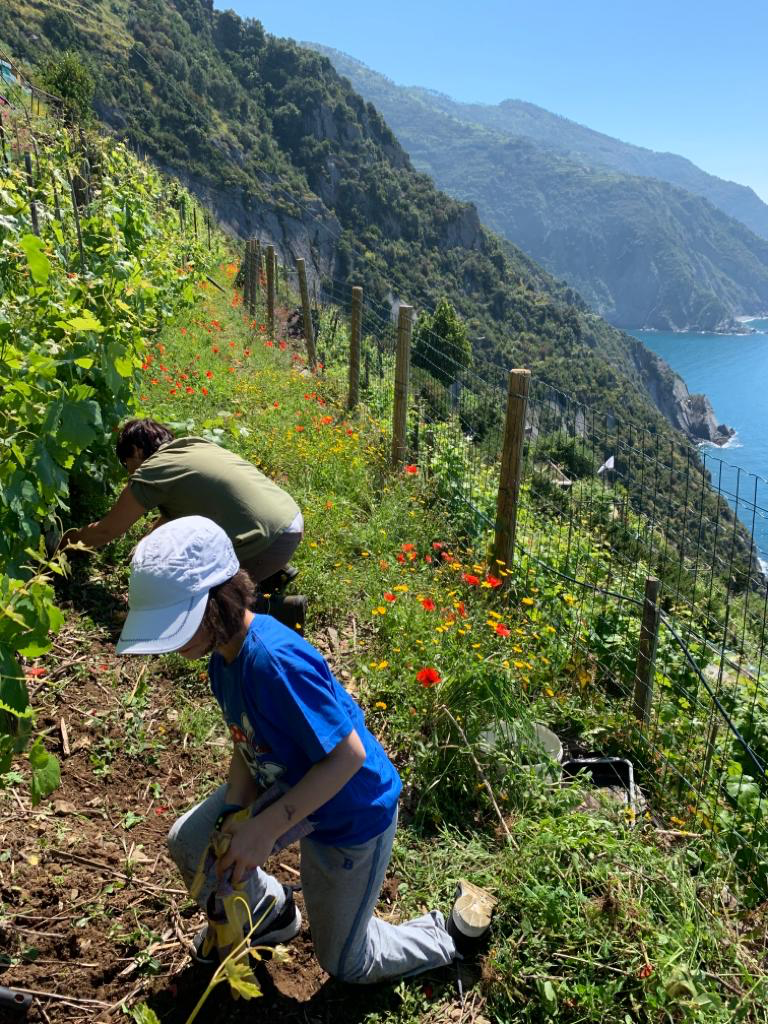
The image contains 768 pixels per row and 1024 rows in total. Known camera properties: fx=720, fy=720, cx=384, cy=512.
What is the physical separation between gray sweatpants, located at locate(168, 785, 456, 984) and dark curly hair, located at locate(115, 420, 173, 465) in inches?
64.0

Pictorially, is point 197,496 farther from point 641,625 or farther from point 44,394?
point 641,625

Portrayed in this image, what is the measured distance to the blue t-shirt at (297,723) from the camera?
1.54m

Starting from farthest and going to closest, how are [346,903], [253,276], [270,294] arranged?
[253,276] < [270,294] < [346,903]

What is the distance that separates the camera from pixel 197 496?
3.02 meters

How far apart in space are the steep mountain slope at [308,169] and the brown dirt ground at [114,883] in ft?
190

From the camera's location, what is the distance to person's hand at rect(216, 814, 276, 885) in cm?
158

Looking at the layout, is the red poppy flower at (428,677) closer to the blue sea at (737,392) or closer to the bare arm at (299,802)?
the bare arm at (299,802)

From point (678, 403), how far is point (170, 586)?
426ft

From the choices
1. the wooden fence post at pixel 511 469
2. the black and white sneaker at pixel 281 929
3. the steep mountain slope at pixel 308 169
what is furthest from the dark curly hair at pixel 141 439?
the steep mountain slope at pixel 308 169

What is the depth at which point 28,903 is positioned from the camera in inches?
88.1

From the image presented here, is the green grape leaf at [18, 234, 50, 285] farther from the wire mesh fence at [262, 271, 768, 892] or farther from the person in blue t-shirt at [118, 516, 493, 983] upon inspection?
the wire mesh fence at [262, 271, 768, 892]

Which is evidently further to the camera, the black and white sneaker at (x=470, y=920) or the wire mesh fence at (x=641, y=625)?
the wire mesh fence at (x=641, y=625)

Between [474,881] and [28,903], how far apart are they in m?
1.44

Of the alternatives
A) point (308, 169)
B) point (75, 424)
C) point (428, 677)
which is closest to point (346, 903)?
point (428, 677)
